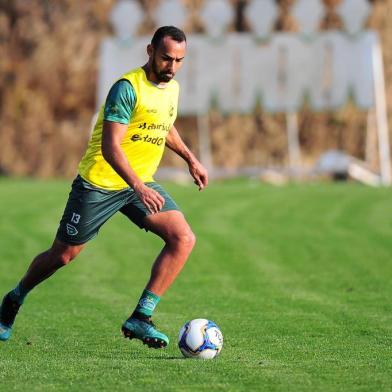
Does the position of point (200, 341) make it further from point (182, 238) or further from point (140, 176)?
point (140, 176)

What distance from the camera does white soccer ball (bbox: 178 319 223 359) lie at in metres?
8.27

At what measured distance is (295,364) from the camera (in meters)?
7.97

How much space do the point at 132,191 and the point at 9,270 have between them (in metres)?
7.09

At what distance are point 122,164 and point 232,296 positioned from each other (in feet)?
16.0

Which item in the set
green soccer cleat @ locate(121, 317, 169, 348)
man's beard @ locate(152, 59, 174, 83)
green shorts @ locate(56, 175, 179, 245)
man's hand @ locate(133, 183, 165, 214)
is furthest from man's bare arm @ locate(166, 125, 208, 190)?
green soccer cleat @ locate(121, 317, 169, 348)

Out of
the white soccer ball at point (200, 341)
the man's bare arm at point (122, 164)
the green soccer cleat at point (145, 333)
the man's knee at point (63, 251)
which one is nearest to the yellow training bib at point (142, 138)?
the man's bare arm at point (122, 164)

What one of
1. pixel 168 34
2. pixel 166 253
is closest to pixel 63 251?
pixel 166 253

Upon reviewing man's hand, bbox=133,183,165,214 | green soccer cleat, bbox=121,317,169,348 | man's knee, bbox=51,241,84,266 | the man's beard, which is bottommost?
green soccer cleat, bbox=121,317,169,348

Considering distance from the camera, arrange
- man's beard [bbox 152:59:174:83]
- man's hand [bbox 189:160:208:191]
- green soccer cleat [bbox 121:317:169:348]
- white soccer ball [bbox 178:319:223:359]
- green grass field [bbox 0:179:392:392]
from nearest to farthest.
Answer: green grass field [bbox 0:179:392:392]
white soccer ball [bbox 178:319:223:359]
green soccer cleat [bbox 121:317:169:348]
man's beard [bbox 152:59:174:83]
man's hand [bbox 189:160:208:191]

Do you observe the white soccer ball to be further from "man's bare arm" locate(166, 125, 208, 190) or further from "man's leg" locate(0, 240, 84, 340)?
"man's bare arm" locate(166, 125, 208, 190)

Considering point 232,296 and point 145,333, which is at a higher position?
point 145,333

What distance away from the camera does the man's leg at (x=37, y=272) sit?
9.08m

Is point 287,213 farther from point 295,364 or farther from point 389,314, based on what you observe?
point 295,364

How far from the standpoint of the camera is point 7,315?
955 centimetres
